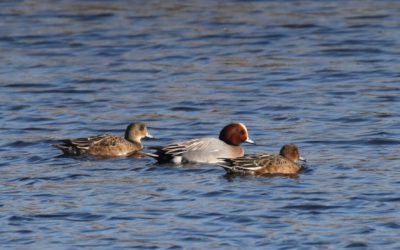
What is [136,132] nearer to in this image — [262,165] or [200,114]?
[200,114]

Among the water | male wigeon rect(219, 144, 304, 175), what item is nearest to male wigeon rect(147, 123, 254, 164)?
the water

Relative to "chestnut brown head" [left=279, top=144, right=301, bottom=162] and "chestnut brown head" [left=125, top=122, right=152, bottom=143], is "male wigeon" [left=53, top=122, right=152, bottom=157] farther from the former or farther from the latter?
"chestnut brown head" [left=279, top=144, right=301, bottom=162]

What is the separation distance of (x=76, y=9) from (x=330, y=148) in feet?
38.1

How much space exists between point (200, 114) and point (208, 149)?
2.89 m

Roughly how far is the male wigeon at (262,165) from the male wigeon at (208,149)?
66 cm

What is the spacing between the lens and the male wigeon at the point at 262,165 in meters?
14.1

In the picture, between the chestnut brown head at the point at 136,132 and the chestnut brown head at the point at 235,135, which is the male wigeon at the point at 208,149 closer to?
the chestnut brown head at the point at 235,135

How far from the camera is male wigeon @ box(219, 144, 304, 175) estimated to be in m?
14.1

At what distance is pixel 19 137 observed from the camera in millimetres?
16641

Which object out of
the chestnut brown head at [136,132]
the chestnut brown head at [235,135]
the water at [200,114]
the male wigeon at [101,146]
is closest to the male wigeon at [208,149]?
the chestnut brown head at [235,135]

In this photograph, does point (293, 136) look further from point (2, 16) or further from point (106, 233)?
point (2, 16)

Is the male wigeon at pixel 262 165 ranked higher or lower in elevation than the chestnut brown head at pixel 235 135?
lower

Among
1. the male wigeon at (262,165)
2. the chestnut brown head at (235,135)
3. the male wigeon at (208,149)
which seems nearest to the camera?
the male wigeon at (262,165)

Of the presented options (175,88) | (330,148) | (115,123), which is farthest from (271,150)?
(175,88)
